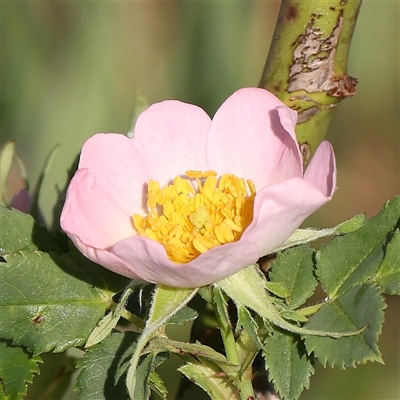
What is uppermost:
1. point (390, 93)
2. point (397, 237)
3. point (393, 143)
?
point (397, 237)

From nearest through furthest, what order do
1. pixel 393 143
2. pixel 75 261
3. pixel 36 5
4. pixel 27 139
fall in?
pixel 75 261 < pixel 27 139 < pixel 36 5 < pixel 393 143

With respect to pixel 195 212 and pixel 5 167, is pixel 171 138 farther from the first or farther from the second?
pixel 5 167

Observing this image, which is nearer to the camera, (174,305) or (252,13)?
(174,305)

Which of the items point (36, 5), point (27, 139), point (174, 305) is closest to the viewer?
point (174, 305)

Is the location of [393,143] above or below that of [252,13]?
below

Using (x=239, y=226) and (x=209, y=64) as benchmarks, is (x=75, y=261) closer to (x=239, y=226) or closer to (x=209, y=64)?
(x=239, y=226)

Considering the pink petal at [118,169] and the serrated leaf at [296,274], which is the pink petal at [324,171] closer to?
the serrated leaf at [296,274]

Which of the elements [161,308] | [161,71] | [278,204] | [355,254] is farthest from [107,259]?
[161,71]

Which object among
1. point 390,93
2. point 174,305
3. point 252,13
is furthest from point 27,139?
point 174,305
